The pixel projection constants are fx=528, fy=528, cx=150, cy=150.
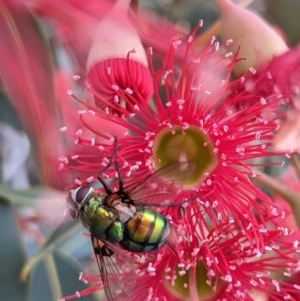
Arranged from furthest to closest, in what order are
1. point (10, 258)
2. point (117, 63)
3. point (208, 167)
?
1. point (10, 258)
2. point (208, 167)
3. point (117, 63)

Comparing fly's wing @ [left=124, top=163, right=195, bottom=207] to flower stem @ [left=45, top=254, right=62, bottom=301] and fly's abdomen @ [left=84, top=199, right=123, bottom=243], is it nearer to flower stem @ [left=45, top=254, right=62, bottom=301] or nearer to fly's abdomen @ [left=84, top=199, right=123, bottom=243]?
fly's abdomen @ [left=84, top=199, right=123, bottom=243]

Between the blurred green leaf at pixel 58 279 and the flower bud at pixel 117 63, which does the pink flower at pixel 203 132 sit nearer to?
the flower bud at pixel 117 63

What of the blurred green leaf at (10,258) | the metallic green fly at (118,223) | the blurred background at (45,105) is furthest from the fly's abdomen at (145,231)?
the blurred green leaf at (10,258)

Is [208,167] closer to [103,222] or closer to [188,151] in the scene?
[188,151]

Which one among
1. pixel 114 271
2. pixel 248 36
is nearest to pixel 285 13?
pixel 248 36

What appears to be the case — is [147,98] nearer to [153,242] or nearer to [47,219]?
[153,242]

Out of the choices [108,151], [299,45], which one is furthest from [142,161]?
[299,45]
